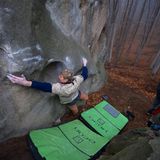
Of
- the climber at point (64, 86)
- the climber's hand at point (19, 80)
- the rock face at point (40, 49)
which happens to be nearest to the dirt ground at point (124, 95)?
the rock face at point (40, 49)

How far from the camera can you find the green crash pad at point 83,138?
201 inches

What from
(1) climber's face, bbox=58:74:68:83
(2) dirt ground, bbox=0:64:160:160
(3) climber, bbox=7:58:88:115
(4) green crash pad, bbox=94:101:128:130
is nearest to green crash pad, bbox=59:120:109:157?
(3) climber, bbox=7:58:88:115

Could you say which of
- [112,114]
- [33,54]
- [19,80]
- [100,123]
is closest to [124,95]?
[112,114]

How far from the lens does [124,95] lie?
762 centimetres

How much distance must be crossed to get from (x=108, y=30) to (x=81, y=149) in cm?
443

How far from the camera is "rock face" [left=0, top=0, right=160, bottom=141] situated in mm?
4773

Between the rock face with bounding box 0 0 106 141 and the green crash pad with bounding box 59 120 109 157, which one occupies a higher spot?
the rock face with bounding box 0 0 106 141

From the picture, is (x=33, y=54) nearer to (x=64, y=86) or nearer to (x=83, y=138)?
(x=64, y=86)

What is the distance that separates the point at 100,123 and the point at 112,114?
1.38ft

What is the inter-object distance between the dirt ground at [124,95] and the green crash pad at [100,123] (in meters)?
0.37

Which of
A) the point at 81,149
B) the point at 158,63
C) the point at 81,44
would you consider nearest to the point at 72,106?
the point at 81,149

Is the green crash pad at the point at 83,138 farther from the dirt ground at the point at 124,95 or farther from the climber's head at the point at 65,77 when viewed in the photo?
the climber's head at the point at 65,77

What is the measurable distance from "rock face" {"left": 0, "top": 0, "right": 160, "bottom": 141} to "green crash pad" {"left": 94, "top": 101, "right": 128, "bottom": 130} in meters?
0.75

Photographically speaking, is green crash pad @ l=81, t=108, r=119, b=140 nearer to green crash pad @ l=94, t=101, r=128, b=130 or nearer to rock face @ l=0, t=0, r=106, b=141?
green crash pad @ l=94, t=101, r=128, b=130
